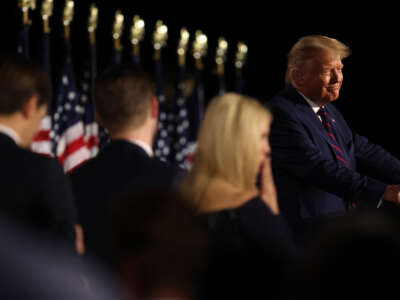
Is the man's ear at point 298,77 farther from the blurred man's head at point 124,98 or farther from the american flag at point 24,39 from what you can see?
the american flag at point 24,39

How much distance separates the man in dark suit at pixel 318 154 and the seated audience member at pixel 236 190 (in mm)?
1169

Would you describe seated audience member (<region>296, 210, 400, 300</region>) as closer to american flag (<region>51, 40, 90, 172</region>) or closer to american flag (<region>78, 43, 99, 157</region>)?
american flag (<region>51, 40, 90, 172</region>)

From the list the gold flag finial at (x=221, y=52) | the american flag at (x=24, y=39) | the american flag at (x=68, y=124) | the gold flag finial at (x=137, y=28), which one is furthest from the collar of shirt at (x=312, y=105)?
the gold flag finial at (x=221, y=52)

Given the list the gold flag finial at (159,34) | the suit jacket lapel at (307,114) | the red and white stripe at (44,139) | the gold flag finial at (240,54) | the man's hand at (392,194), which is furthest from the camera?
the gold flag finial at (240,54)

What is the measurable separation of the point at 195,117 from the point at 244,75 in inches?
41.9

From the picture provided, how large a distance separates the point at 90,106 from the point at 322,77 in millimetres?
3171

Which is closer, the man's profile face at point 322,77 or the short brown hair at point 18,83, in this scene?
the short brown hair at point 18,83

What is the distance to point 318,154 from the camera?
3.18 m

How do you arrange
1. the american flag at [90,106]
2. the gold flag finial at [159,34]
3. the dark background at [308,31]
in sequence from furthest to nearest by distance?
1. the dark background at [308,31]
2. the gold flag finial at [159,34]
3. the american flag at [90,106]

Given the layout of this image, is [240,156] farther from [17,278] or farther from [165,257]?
[165,257]

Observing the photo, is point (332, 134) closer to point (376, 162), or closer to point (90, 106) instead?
point (376, 162)

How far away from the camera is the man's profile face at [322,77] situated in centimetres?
338

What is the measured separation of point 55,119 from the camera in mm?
5660

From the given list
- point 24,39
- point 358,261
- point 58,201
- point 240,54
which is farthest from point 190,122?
point 358,261
